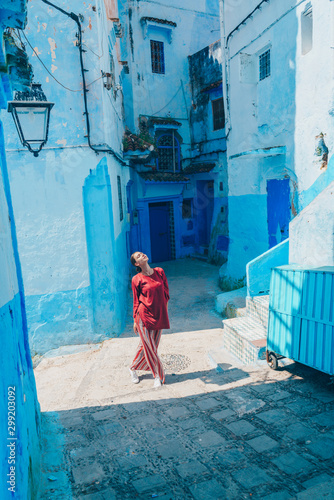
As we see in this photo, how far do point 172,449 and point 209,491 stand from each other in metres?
0.66

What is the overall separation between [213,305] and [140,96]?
366 inches

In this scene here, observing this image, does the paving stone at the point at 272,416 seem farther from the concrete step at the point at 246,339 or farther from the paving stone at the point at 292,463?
the concrete step at the point at 246,339

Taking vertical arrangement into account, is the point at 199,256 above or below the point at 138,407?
below

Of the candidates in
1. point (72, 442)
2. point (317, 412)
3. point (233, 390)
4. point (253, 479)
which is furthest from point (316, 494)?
point (72, 442)

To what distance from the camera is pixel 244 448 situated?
3514 millimetres

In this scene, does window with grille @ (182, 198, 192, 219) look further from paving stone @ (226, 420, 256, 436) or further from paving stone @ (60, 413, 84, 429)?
paving stone @ (226, 420, 256, 436)

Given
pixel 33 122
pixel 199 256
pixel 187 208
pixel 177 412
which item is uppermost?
pixel 33 122

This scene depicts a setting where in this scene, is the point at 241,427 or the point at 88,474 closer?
the point at 88,474

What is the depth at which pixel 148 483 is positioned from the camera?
10.4 feet

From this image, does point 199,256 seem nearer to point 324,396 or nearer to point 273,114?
point 273,114

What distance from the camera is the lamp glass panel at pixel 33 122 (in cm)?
495

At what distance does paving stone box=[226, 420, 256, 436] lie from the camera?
149 inches

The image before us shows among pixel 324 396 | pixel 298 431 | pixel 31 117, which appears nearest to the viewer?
pixel 298 431

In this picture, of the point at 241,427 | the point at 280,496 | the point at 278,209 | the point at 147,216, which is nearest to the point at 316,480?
the point at 280,496
